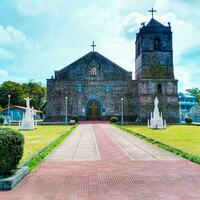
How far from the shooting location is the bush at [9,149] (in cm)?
719

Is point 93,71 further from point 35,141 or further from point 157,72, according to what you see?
point 35,141

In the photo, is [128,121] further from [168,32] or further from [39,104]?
[39,104]

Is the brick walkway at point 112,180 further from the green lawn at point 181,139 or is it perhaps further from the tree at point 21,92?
the tree at point 21,92

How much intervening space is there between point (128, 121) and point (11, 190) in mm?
39963

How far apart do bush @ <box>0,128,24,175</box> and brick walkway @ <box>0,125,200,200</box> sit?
0.55 meters

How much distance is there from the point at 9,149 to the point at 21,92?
6559cm

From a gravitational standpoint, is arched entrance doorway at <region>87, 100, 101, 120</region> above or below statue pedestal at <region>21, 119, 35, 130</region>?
above

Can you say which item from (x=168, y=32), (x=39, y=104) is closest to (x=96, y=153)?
(x=168, y=32)

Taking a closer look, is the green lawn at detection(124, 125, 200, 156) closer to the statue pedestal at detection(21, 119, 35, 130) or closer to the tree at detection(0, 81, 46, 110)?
the statue pedestal at detection(21, 119, 35, 130)

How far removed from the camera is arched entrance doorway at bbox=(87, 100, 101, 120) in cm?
4703

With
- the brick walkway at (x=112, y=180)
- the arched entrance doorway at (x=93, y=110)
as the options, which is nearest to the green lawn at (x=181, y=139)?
the brick walkway at (x=112, y=180)

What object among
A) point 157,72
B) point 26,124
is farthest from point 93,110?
point 26,124

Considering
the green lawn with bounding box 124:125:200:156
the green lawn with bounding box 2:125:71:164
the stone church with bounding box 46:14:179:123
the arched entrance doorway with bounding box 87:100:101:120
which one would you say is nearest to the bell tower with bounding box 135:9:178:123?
the stone church with bounding box 46:14:179:123

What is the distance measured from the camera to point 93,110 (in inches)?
1853
